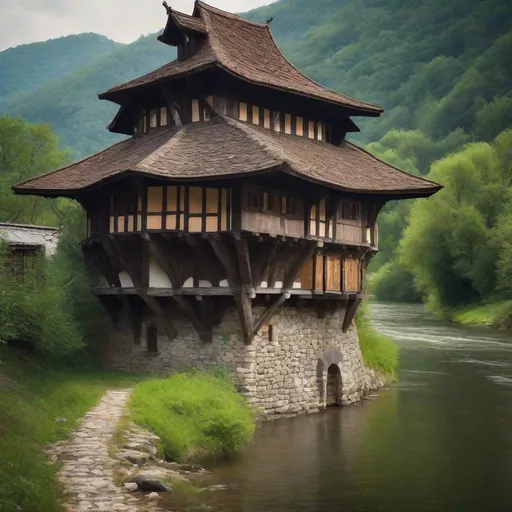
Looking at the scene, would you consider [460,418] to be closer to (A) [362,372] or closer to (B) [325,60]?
(A) [362,372]

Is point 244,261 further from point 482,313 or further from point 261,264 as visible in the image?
point 482,313

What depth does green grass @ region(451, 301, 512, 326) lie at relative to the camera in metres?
59.8

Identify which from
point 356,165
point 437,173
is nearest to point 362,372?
point 356,165

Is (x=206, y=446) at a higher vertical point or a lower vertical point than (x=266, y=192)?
lower

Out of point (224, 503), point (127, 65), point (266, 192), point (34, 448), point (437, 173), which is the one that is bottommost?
point (224, 503)

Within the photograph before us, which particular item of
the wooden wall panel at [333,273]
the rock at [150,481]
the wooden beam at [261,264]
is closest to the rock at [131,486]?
the rock at [150,481]

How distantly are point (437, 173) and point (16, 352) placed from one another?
49.3 meters

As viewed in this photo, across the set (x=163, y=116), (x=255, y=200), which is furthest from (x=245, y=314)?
(x=163, y=116)

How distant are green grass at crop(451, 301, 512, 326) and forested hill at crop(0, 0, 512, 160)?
1650 inches

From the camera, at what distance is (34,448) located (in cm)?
1730

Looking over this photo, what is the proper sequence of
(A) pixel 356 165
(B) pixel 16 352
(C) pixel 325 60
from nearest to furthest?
1. (B) pixel 16 352
2. (A) pixel 356 165
3. (C) pixel 325 60

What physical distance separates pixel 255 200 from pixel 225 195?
0.89 meters

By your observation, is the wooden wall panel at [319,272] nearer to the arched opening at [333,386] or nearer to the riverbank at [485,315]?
the arched opening at [333,386]

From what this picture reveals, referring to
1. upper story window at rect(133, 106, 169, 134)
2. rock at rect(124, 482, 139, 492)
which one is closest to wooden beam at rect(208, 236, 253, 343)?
upper story window at rect(133, 106, 169, 134)
